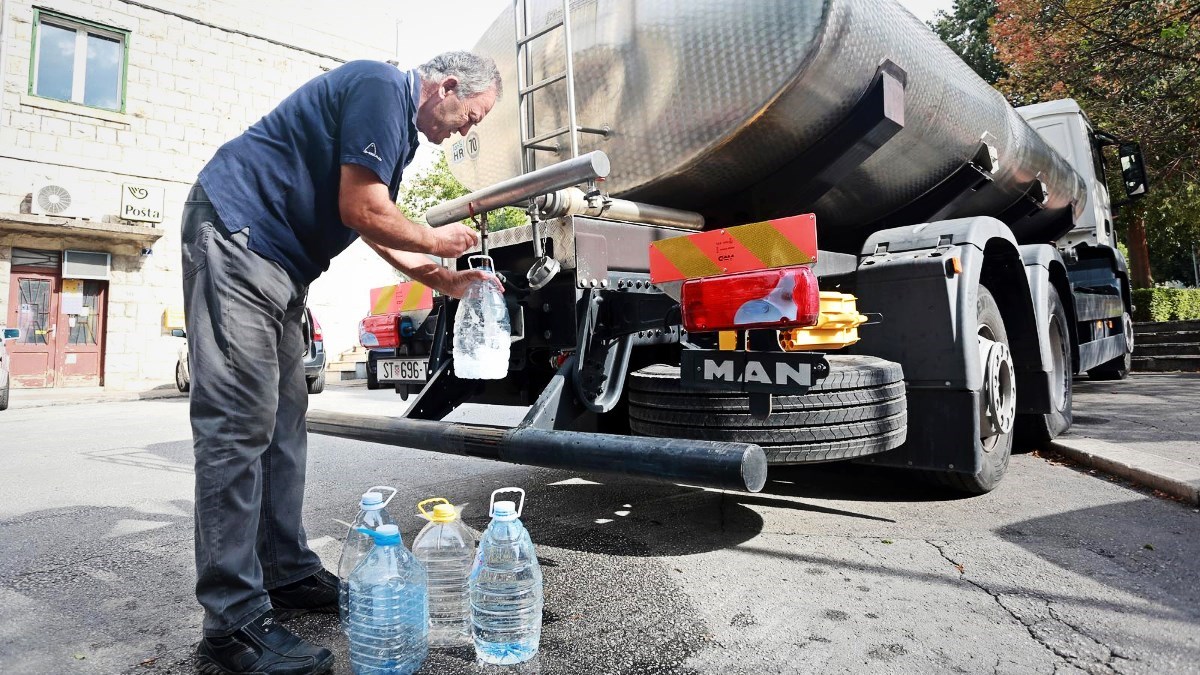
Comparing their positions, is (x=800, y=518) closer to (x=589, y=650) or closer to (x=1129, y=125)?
(x=589, y=650)

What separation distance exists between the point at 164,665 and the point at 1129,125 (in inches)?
547

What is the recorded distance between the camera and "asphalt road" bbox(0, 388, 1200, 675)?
76.0 inches

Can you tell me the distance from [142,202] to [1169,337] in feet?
67.3

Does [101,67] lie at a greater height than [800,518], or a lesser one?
greater

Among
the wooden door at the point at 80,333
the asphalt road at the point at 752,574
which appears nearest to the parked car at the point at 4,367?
the wooden door at the point at 80,333

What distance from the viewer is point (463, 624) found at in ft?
7.29

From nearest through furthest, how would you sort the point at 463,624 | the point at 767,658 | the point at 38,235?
the point at 767,658
the point at 463,624
the point at 38,235

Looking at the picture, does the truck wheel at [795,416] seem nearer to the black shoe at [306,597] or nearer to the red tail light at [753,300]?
the red tail light at [753,300]

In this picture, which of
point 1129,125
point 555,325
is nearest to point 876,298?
point 555,325

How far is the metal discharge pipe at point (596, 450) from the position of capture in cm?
182

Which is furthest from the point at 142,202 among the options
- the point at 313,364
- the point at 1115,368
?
the point at 1115,368

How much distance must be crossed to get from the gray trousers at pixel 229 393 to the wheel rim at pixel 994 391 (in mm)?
2864

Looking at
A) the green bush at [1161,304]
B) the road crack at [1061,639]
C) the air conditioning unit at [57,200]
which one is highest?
the air conditioning unit at [57,200]

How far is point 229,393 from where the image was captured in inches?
74.7
